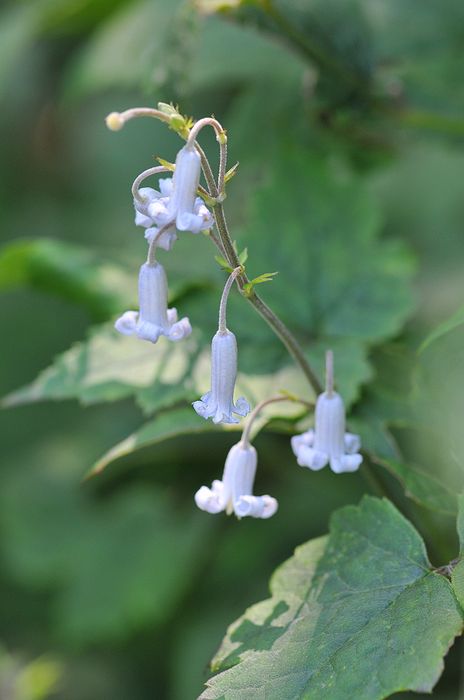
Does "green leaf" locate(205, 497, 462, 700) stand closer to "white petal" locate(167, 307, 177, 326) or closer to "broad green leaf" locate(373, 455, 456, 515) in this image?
"broad green leaf" locate(373, 455, 456, 515)

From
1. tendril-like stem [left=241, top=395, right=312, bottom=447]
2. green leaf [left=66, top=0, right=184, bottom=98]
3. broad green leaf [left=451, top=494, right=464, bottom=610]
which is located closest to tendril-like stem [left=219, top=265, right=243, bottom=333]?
tendril-like stem [left=241, top=395, right=312, bottom=447]

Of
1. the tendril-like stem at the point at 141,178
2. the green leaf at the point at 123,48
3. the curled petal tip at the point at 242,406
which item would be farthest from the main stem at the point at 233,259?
the green leaf at the point at 123,48

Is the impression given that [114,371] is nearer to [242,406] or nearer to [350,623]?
[242,406]

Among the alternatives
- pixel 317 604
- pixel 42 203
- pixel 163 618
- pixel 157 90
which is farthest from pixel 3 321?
pixel 317 604

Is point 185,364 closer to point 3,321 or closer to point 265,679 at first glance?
point 265,679

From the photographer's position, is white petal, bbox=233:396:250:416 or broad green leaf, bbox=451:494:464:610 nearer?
broad green leaf, bbox=451:494:464:610
